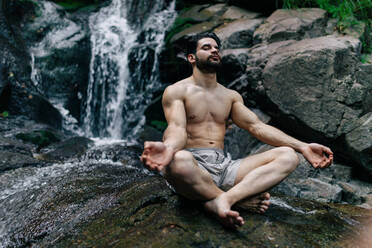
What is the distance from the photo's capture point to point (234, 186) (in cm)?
244

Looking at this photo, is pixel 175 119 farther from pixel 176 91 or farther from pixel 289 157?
pixel 289 157

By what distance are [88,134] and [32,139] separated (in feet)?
7.56

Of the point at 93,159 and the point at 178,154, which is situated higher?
the point at 178,154

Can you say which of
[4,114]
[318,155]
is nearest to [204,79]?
[318,155]

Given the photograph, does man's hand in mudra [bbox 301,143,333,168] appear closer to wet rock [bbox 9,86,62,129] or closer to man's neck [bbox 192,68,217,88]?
man's neck [bbox 192,68,217,88]

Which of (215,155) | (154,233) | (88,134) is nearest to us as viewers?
(154,233)

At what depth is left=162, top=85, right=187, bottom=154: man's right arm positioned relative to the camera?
7.96 feet

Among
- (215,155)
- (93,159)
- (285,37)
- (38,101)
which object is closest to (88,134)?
(38,101)

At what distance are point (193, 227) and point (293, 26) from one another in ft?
15.3

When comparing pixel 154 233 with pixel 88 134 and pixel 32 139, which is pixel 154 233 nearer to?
pixel 32 139

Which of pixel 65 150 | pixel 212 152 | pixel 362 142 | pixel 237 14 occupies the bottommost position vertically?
pixel 65 150

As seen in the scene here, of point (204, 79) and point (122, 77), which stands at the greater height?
point (204, 79)

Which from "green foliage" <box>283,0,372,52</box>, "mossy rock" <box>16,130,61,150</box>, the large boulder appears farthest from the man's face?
"mossy rock" <box>16,130,61,150</box>

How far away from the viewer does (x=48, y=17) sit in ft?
31.3
